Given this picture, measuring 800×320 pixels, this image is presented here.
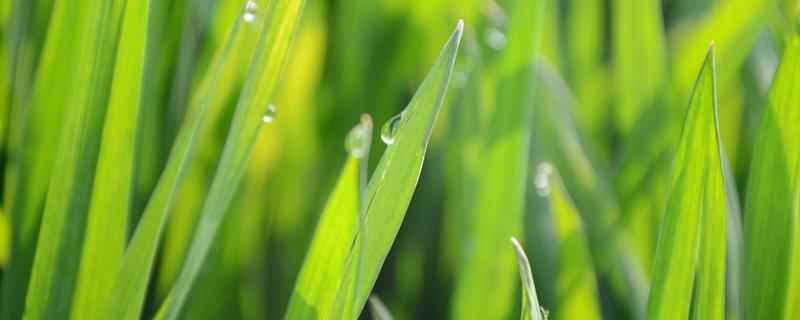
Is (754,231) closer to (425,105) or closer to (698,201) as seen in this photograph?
(698,201)

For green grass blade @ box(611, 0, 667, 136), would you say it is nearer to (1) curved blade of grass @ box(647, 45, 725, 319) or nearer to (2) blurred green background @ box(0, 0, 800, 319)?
(2) blurred green background @ box(0, 0, 800, 319)

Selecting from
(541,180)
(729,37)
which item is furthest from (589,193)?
(729,37)

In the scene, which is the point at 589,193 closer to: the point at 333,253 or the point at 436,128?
the point at 436,128

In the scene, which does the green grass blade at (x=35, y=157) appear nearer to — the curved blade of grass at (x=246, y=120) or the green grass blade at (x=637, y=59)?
the curved blade of grass at (x=246, y=120)

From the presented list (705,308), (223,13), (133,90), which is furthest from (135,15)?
(705,308)

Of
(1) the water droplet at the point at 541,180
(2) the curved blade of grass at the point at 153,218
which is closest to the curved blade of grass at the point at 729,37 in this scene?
(1) the water droplet at the point at 541,180

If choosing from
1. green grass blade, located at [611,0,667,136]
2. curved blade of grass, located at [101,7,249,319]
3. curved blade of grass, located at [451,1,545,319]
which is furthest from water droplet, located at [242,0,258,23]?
green grass blade, located at [611,0,667,136]
